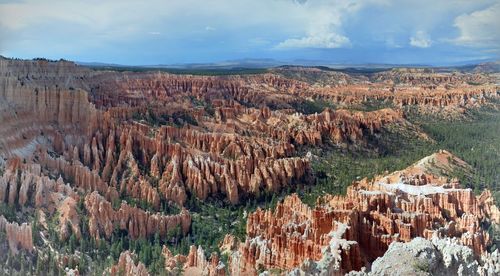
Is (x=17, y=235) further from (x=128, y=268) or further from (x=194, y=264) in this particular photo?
(x=194, y=264)

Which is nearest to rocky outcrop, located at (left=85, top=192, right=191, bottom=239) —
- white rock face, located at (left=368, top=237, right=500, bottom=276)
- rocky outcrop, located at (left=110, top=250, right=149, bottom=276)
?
rocky outcrop, located at (left=110, top=250, right=149, bottom=276)

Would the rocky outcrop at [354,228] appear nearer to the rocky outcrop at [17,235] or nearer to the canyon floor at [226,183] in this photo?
the canyon floor at [226,183]

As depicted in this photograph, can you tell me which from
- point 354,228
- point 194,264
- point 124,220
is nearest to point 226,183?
point 124,220

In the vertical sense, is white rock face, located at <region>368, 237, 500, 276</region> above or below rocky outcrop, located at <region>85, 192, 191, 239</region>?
above

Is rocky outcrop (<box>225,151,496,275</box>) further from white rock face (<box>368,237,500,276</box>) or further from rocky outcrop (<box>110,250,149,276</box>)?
rocky outcrop (<box>110,250,149,276</box>)

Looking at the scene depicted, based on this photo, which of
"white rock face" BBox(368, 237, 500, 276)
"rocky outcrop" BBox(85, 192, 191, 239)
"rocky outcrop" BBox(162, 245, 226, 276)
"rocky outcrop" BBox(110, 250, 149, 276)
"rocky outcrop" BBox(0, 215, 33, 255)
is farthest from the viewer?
"rocky outcrop" BBox(85, 192, 191, 239)

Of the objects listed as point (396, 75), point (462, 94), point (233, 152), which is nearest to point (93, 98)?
point (233, 152)
